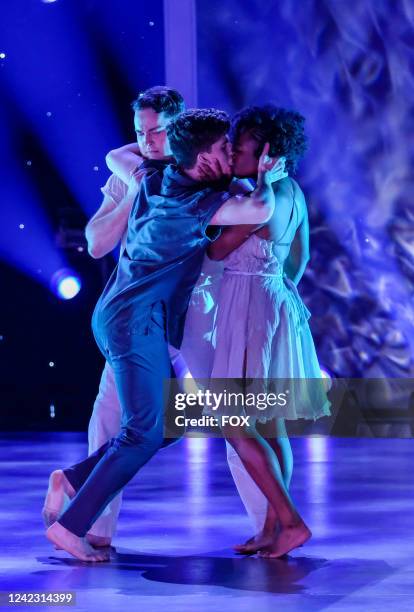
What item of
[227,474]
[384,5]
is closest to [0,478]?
[227,474]

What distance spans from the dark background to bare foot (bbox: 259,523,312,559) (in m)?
4.02

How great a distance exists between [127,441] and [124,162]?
2.56 ft

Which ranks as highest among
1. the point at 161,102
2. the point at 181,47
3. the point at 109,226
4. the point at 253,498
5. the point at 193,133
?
the point at 181,47

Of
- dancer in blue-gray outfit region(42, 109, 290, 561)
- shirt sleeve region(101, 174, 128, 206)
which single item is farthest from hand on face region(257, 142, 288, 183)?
shirt sleeve region(101, 174, 128, 206)

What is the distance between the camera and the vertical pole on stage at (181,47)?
7.35 meters

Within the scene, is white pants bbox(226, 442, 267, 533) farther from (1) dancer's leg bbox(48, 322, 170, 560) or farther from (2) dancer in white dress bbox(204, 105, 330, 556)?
(1) dancer's leg bbox(48, 322, 170, 560)

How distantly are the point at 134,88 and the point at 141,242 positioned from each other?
432 centimetres

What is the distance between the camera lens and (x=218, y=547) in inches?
137

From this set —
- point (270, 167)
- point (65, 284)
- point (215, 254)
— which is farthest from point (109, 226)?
point (65, 284)

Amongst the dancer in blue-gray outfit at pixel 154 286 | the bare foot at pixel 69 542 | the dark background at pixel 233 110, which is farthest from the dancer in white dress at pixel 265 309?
the dark background at pixel 233 110

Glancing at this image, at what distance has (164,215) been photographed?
322 cm

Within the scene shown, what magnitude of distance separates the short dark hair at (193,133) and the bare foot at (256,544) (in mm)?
1002

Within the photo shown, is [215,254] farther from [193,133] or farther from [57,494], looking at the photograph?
[57,494]

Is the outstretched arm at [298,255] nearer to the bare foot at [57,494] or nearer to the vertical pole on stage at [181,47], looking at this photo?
the bare foot at [57,494]
